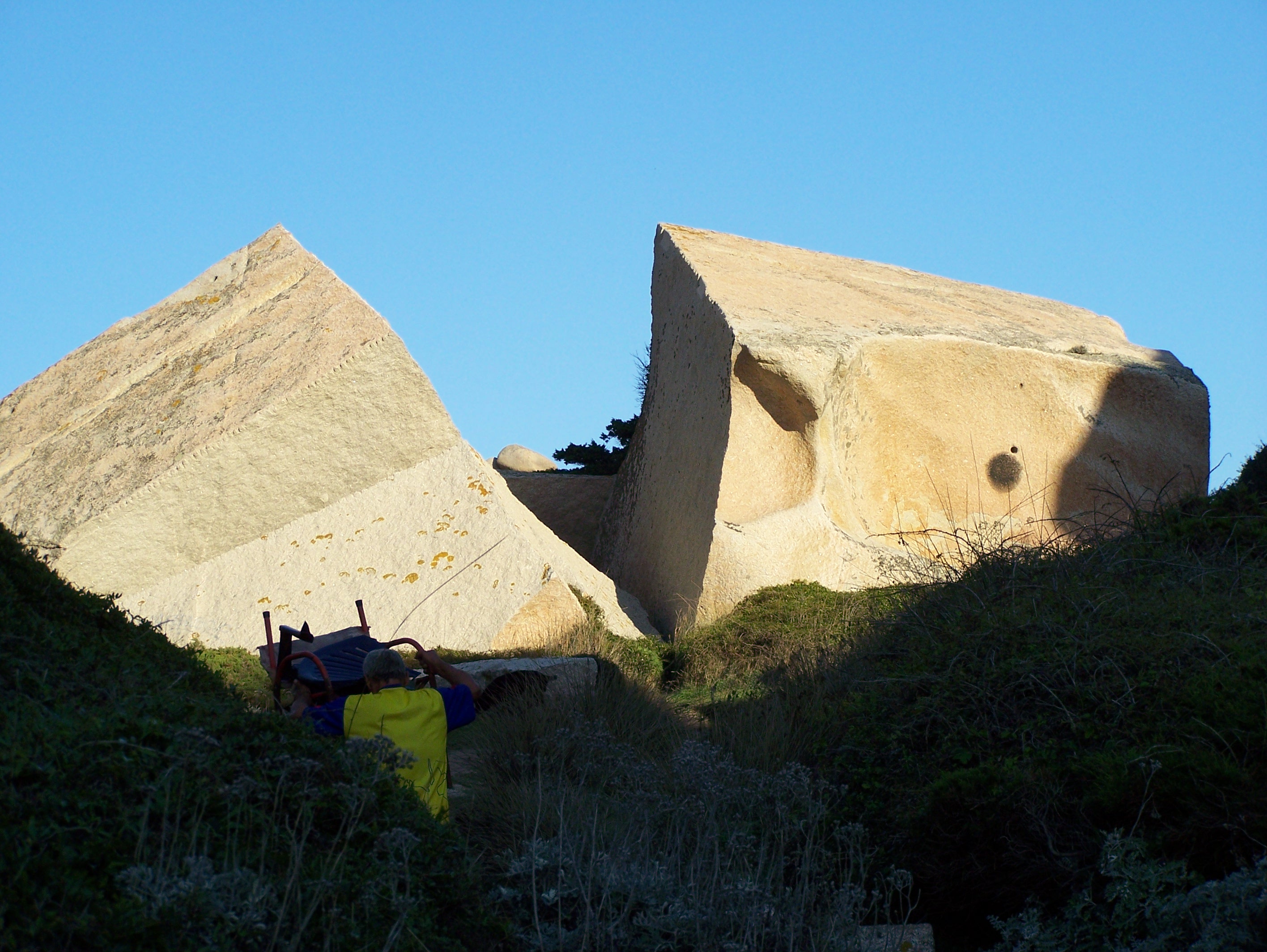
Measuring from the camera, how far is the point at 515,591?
8.54 m

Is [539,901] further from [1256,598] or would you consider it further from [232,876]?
[1256,598]

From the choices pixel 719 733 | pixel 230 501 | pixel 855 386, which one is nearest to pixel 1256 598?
pixel 719 733

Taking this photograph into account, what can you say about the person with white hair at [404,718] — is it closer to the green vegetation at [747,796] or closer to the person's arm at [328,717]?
the person's arm at [328,717]

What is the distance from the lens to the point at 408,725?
3.71m

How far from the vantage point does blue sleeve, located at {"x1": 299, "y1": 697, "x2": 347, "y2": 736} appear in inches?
147

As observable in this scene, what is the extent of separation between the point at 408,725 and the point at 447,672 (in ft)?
2.02

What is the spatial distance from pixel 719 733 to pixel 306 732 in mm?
2789

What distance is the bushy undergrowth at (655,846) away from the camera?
10.5 ft

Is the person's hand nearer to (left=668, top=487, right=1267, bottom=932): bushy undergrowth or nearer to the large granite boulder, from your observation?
(left=668, top=487, right=1267, bottom=932): bushy undergrowth

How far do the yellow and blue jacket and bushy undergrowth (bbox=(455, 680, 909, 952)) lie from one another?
35 centimetres

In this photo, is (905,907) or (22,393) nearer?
(905,907)

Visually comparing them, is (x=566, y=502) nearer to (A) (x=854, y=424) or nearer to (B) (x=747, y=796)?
(A) (x=854, y=424)

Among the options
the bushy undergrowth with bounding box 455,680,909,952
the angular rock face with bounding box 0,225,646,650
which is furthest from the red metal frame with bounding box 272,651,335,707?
the angular rock face with bounding box 0,225,646,650

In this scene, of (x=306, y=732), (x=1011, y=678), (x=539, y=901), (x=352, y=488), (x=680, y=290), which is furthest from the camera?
(x=680, y=290)
